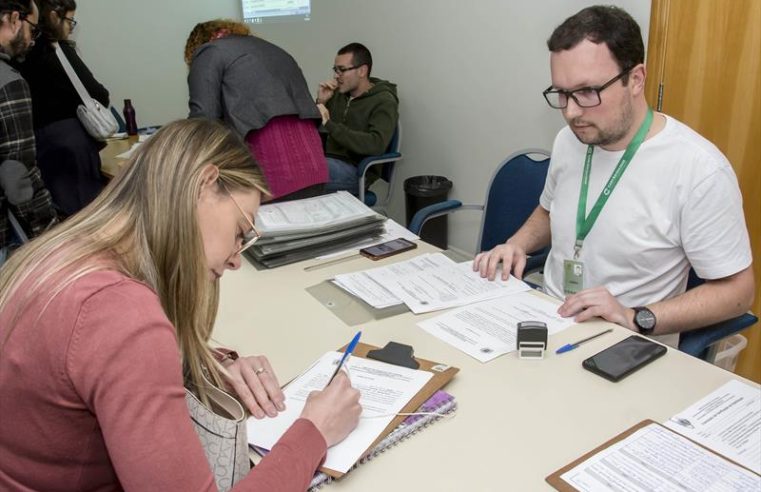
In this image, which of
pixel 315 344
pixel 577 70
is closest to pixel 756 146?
pixel 577 70

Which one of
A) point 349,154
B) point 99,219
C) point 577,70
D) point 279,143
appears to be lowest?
point 349,154

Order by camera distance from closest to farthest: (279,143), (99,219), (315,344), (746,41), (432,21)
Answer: (99,219), (315,344), (746,41), (279,143), (432,21)

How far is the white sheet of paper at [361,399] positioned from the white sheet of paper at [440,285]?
11.9 inches

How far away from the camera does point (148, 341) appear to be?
0.74m

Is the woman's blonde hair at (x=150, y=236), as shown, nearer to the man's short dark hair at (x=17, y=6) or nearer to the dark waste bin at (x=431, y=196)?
the man's short dark hair at (x=17, y=6)

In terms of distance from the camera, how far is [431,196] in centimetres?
353

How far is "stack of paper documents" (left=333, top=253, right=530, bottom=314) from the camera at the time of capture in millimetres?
1505

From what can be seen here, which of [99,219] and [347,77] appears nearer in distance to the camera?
[99,219]

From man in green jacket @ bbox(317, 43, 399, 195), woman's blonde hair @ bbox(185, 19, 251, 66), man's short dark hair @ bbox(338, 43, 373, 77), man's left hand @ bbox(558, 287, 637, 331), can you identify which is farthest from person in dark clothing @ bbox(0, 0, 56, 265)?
man's left hand @ bbox(558, 287, 637, 331)

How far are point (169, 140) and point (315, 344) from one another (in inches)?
23.4

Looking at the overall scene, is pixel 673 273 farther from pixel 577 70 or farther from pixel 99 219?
pixel 99 219

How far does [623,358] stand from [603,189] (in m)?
0.62

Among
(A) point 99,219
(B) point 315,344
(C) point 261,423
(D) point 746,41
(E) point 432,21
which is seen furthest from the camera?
(E) point 432,21

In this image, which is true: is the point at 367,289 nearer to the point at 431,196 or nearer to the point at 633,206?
the point at 633,206
